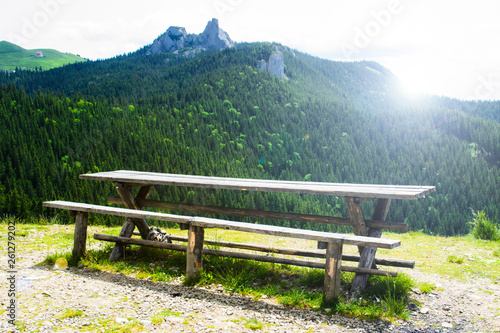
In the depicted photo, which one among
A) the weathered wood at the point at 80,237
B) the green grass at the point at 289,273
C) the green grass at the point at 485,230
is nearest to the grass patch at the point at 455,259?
the green grass at the point at 289,273

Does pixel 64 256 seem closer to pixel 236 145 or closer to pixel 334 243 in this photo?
pixel 334 243

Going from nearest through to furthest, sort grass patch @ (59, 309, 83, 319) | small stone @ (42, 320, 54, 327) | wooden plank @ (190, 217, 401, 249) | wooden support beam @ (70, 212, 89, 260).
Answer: small stone @ (42, 320, 54, 327)
grass patch @ (59, 309, 83, 319)
wooden plank @ (190, 217, 401, 249)
wooden support beam @ (70, 212, 89, 260)

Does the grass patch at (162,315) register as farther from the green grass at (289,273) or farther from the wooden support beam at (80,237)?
the wooden support beam at (80,237)

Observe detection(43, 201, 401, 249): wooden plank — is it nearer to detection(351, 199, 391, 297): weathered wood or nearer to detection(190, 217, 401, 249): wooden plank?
detection(190, 217, 401, 249): wooden plank

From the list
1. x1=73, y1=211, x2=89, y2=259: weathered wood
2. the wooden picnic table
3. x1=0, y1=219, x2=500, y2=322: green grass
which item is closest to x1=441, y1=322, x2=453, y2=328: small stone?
x1=0, y1=219, x2=500, y2=322: green grass

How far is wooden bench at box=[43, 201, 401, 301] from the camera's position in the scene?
4.48 metres

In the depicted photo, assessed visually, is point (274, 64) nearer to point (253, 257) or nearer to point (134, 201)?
point (134, 201)

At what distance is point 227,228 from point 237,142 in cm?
8037

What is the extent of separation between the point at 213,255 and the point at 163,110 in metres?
82.6

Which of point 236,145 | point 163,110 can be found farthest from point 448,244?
point 163,110

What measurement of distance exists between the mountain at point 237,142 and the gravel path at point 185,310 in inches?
1094

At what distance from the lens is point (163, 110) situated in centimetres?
8469

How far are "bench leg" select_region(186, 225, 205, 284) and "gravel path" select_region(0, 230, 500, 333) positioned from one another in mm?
222

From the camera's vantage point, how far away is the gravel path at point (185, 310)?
3.84 m
